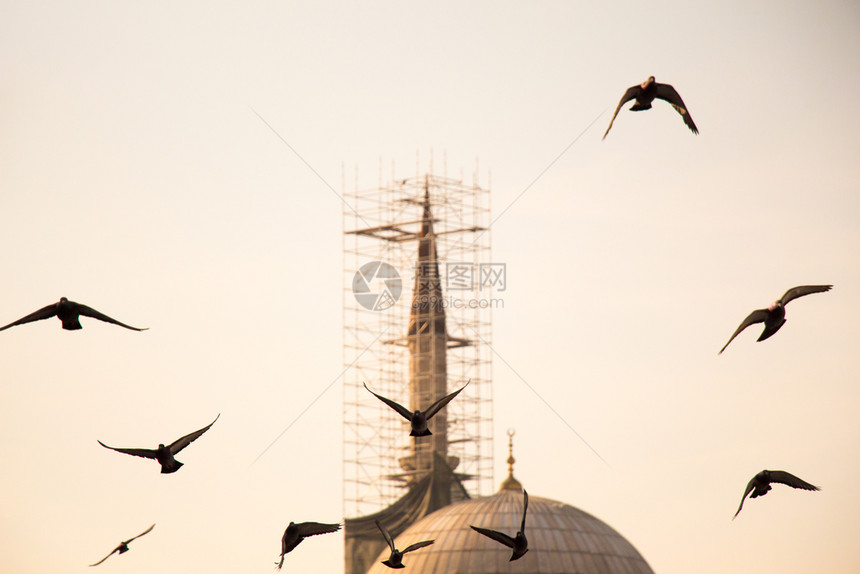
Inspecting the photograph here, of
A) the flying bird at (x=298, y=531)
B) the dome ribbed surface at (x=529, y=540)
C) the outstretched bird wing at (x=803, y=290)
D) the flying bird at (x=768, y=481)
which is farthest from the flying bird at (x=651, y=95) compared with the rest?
the dome ribbed surface at (x=529, y=540)

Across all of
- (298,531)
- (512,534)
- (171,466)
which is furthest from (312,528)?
(512,534)

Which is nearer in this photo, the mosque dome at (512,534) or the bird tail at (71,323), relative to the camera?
the bird tail at (71,323)

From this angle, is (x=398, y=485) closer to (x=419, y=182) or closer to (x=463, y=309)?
(x=463, y=309)

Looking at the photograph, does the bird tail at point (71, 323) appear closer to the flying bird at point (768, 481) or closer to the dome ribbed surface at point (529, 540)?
the flying bird at point (768, 481)

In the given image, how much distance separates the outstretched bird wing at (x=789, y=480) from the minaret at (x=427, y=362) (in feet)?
177

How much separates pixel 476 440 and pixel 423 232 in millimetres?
11787

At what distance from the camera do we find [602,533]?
7706 cm

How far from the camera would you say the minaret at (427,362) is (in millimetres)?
91500

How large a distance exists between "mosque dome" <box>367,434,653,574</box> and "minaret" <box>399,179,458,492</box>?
453 inches

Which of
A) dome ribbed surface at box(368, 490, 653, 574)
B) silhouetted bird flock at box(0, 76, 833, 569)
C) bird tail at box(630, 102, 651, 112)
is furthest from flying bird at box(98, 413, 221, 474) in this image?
dome ribbed surface at box(368, 490, 653, 574)

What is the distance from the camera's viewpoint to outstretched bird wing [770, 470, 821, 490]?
36134 millimetres

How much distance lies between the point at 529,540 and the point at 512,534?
1195mm

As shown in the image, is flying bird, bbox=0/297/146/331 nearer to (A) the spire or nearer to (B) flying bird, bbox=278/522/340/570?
(B) flying bird, bbox=278/522/340/570

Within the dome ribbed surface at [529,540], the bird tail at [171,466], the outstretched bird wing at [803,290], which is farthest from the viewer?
the dome ribbed surface at [529,540]
